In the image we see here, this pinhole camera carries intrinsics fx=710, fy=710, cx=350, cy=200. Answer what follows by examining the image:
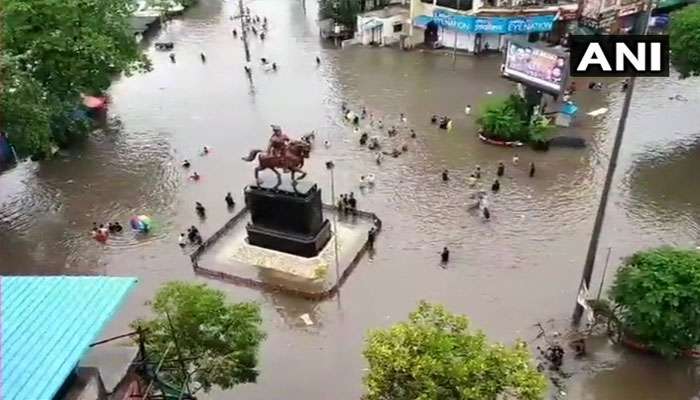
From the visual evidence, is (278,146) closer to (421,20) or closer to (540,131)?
(540,131)

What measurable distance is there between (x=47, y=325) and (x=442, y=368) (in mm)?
10135

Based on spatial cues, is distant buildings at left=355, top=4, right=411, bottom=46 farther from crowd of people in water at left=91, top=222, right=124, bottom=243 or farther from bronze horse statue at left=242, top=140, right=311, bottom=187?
crowd of people in water at left=91, top=222, right=124, bottom=243

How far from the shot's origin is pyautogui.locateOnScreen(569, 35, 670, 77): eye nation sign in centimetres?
2067

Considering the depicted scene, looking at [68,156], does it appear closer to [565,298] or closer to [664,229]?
[565,298]

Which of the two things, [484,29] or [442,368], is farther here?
[484,29]

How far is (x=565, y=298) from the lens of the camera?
30.8 meters

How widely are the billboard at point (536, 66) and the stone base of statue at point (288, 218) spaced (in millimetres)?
17793

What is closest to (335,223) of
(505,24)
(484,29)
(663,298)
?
(663,298)

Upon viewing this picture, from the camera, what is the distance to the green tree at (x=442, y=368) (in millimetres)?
18078

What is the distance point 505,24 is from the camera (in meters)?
58.1

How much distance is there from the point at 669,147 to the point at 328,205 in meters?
21.6

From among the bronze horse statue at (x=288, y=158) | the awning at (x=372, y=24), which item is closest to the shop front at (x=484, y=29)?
the awning at (x=372, y=24)

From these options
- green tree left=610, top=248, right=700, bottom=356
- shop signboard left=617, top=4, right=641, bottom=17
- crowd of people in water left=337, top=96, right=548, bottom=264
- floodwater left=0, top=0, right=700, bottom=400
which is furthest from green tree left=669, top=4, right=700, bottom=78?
green tree left=610, top=248, right=700, bottom=356

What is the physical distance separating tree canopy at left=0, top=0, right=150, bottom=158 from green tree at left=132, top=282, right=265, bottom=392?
1929 cm
